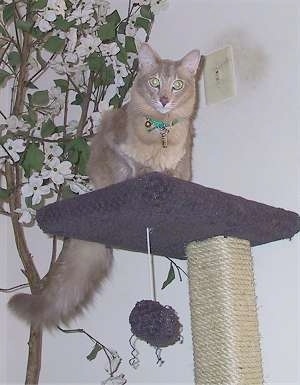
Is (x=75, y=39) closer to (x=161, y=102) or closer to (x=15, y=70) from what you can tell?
(x=15, y=70)

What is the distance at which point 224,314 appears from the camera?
4.60 ft

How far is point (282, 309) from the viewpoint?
1.58 meters

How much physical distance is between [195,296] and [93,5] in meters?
0.95

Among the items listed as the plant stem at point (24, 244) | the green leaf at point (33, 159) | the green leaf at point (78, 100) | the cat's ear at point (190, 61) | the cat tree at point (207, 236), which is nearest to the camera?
the cat tree at point (207, 236)

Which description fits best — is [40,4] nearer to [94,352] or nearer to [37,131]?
[37,131]

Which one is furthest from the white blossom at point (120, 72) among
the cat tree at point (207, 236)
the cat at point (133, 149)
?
the cat tree at point (207, 236)

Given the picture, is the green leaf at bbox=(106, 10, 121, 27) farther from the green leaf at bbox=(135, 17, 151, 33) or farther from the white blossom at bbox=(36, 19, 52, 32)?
the white blossom at bbox=(36, 19, 52, 32)

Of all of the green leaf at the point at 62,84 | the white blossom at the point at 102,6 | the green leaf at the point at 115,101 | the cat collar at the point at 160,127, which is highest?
the white blossom at the point at 102,6

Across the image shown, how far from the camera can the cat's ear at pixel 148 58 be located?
1.48m

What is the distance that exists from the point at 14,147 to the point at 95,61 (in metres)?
0.35

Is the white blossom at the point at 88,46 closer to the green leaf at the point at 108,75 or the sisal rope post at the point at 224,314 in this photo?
the green leaf at the point at 108,75

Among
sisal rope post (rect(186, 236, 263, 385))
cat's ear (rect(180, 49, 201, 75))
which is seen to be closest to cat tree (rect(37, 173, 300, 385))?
sisal rope post (rect(186, 236, 263, 385))

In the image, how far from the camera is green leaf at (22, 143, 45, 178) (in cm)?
169

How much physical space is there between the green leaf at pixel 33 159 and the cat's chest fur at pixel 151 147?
31 centimetres
